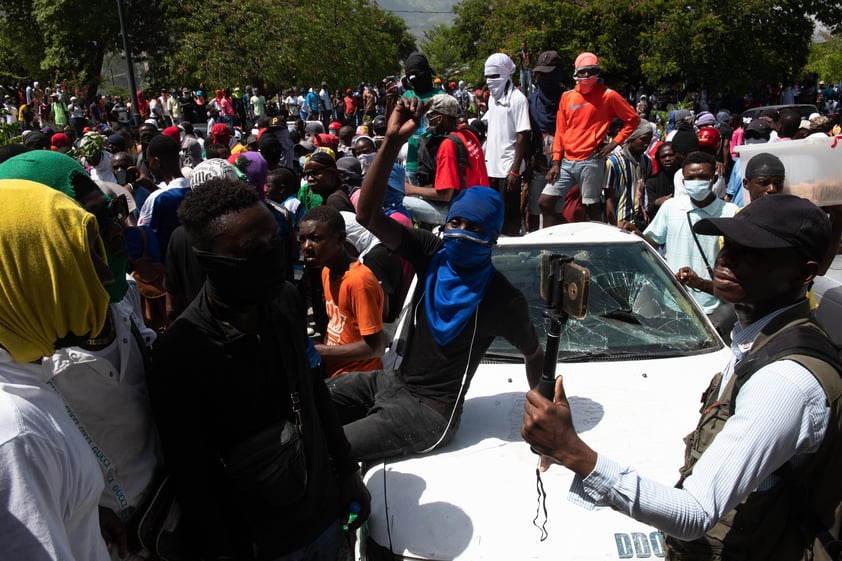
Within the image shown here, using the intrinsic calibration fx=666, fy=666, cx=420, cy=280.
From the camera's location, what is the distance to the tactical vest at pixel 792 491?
152 centimetres

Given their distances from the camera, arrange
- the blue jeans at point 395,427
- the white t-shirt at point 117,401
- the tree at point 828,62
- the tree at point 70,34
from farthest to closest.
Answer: the tree at point 828,62 → the tree at point 70,34 → the blue jeans at point 395,427 → the white t-shirt at point 117,401

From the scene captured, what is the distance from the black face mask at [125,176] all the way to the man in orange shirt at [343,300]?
5024mm

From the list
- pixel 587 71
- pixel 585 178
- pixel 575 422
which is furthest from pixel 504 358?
pixel 587 71

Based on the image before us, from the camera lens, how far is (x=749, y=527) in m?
1.66

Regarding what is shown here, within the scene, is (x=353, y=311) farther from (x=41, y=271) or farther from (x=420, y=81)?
(x=420, y=81)

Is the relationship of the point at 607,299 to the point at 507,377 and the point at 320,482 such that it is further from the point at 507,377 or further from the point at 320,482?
the point at 320,482

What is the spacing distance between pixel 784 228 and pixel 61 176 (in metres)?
1.98

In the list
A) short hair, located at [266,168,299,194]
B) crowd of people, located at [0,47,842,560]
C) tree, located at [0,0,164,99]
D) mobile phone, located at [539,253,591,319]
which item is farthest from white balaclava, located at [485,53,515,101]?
tree, located at [0,0,164,99]

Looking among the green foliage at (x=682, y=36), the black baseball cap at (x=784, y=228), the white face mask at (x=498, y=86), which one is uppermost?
the green foliage at (x=682, y=36)

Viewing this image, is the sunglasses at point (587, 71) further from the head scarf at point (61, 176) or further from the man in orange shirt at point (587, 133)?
the head scarf at point (61, 176)

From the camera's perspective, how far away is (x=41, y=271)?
1305 millimetres

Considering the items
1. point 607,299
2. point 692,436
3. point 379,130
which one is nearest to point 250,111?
point 379,130

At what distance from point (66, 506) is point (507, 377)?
7.44ft

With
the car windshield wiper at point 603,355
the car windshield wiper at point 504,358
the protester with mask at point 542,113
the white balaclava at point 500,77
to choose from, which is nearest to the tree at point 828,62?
the protester with mask at point 542,113
